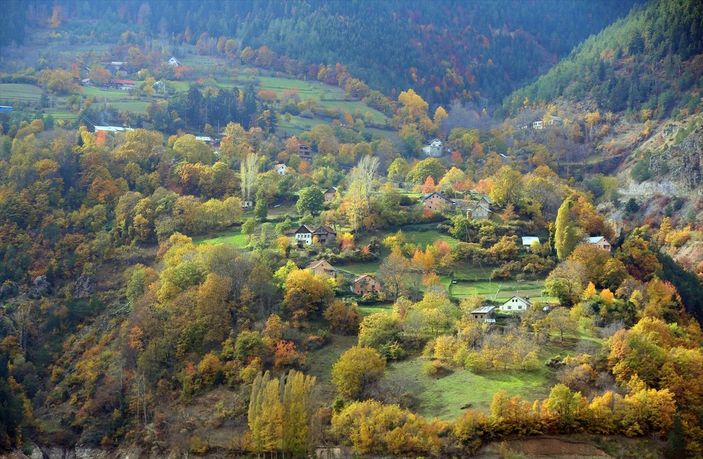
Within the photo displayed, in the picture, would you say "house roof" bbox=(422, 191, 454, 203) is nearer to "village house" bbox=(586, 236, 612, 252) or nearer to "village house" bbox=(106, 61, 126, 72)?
"village house" bbox=(586, 236, 612, 252)

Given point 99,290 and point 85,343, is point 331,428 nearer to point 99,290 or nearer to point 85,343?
point 85,343

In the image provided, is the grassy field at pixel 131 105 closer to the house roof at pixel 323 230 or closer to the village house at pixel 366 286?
the house roof at pixel 323 230

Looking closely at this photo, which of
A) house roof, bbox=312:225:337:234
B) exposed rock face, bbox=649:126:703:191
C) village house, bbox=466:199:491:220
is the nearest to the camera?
house roof, bbox=312:225:337:234

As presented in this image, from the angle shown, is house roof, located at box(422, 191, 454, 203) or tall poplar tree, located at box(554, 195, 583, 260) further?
house roof, located at box(422, 191, 454, 203)

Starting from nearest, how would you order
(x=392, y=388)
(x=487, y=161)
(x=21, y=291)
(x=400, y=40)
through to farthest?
(x=392, y=388), (x=21, y=291), (x=487, y=161), (x=400, y=40)

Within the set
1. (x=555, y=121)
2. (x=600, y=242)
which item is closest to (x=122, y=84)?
(x=555, y=121)

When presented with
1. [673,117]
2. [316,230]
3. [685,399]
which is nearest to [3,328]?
[316,230]

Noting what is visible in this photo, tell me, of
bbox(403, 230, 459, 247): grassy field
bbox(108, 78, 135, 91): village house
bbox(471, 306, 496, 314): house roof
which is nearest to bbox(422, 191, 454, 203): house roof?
bbox(403, 230, 459, 247): grassy field
